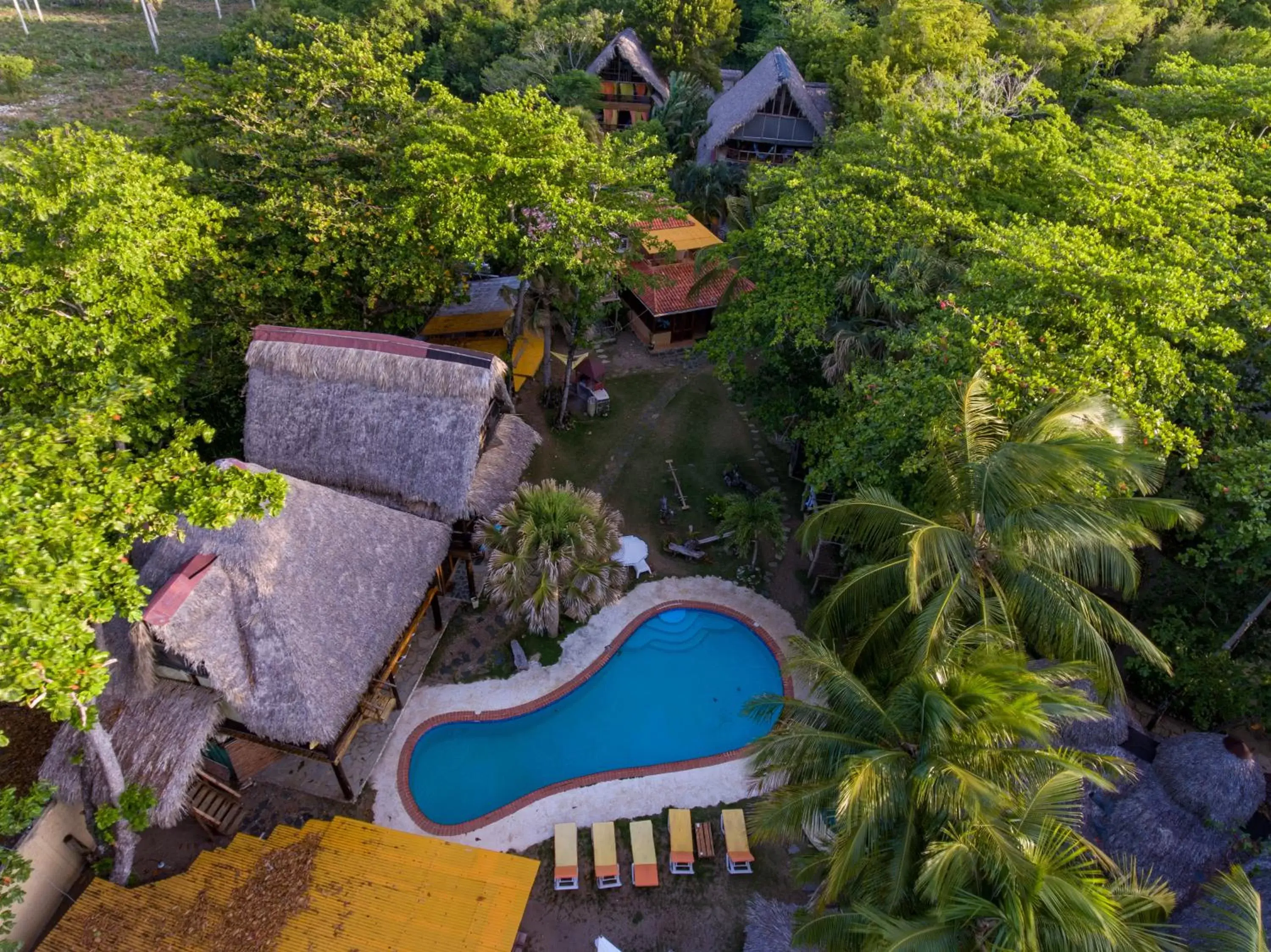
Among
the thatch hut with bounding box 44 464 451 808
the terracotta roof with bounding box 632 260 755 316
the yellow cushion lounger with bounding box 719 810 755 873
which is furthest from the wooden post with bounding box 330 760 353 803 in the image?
the terracotta roof with bounding box 632 260 755 316

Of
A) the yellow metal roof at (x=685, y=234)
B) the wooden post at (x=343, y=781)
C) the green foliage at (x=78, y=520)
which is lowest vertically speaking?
the wooden post at (x=343, y=781)

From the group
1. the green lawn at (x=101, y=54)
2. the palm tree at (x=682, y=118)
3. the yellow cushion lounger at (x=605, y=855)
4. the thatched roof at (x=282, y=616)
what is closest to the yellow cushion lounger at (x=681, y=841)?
the yellow cushion lounger at (x=605, y=855)

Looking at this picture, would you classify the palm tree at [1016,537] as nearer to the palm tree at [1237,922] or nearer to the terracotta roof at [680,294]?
the palm tree at [1237,922]

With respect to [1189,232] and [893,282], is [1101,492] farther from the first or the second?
[1189,232]

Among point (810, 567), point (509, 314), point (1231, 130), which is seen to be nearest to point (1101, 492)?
point (810, 567)

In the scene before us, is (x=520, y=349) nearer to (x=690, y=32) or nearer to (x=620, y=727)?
(x=620, y=727)

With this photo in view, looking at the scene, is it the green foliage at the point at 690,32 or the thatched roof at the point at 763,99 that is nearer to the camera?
the thatched roof at the point at 763,99
